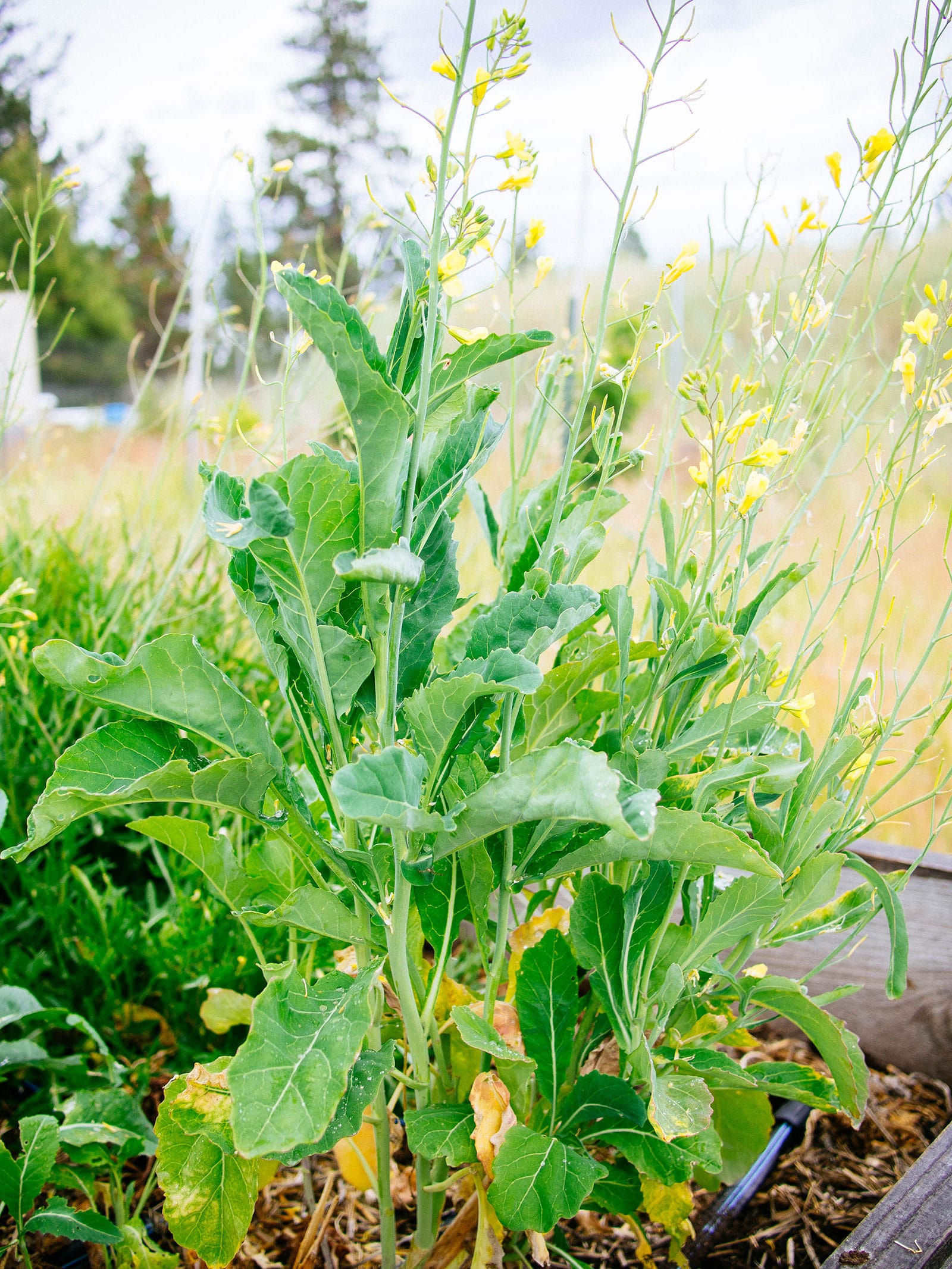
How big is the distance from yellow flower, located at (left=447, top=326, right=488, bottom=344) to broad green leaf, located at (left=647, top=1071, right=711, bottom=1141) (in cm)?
66

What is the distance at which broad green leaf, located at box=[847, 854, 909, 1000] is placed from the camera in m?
0.87

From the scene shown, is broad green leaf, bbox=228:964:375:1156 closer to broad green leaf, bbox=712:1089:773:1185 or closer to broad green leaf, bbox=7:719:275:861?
broad green leaf, bbox=7:719:275:861

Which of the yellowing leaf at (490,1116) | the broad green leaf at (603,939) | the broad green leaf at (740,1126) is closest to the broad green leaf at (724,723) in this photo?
the broad green leaf at (603,939)

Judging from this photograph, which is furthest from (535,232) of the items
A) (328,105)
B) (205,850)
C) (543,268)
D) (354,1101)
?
(328,105)

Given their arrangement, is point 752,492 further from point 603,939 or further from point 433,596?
point 603,939

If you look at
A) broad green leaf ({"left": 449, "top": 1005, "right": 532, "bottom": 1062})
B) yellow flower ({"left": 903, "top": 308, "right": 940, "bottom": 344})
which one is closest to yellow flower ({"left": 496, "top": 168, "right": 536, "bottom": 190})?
yellow flower ({"left": 903, "top": 308, "right": 940, "bottom": 344})

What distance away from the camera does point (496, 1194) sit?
763 mm

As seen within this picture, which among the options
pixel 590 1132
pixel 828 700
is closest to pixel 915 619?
pixel 828 700

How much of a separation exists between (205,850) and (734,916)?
1.73ft

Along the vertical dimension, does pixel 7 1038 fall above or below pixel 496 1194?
below

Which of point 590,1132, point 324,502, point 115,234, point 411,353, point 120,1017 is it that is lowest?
point 120,1017

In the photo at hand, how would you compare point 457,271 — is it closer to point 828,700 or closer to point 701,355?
point 701,355

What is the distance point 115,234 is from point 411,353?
27.3 m

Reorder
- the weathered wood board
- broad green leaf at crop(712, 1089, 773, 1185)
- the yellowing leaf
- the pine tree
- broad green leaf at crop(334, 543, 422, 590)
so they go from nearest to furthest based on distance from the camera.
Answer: broad green leaf at crop(334, 543, 422, 590) < the yellowing leaf < broad green leaf at crop(712, 1089, 773, 1185) < the weathered wood board < the pine tree
